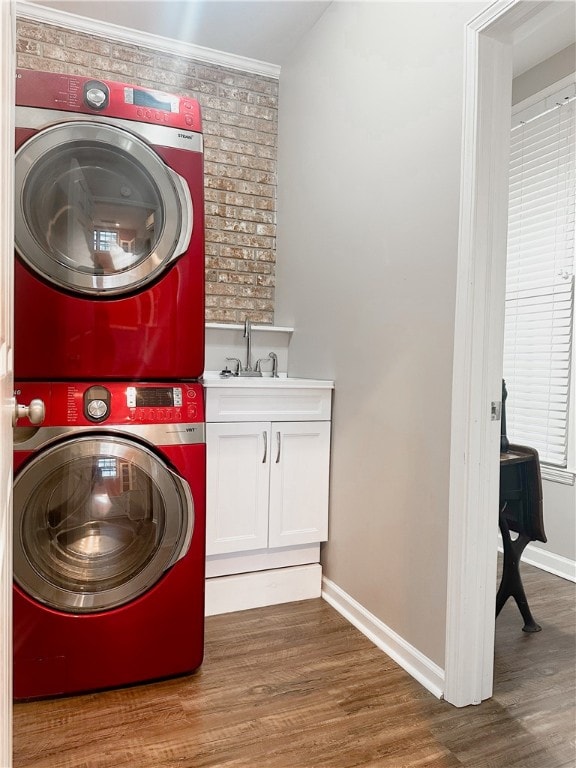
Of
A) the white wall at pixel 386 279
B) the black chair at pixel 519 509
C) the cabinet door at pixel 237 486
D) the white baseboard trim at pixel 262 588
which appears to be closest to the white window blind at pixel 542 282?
the black chair at pixel 519 509

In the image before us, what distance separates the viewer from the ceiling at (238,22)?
263cm

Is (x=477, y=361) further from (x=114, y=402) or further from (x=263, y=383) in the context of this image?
(x=114, y=402)

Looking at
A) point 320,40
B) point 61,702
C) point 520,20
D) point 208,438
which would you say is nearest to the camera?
point 520,20

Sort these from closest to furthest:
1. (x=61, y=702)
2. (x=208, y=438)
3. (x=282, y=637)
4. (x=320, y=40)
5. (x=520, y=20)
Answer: (x=520, y=20)
(x=61, y=702)
(x=282, y=637)
(x=208, y=438)
(x=320, y=40)

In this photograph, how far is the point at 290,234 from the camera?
306cm

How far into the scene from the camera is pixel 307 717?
1.67 metres

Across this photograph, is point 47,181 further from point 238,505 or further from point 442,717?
point 442,717

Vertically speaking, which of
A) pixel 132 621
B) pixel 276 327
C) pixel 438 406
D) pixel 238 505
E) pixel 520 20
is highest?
pixel 520 20

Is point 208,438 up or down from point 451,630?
up

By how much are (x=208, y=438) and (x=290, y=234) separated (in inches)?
51.8

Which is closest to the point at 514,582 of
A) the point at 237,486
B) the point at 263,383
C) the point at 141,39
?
the point at 237,486

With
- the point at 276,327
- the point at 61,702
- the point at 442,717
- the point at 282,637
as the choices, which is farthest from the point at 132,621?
the point at 276,327

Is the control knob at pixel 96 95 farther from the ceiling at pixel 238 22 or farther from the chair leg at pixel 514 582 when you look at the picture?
the chair leg at pixel 514 582

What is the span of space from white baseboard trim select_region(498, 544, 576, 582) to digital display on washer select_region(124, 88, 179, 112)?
2.83 m
